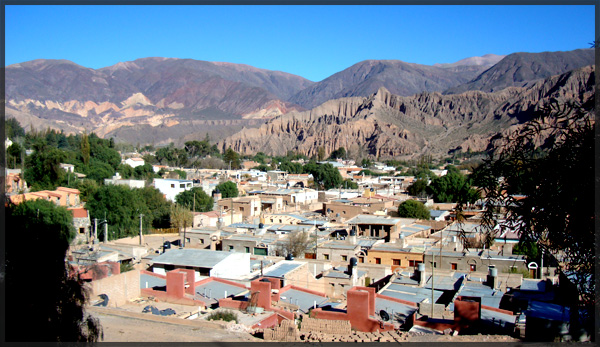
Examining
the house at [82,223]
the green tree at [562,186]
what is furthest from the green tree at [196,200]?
the green tree at [562,186]

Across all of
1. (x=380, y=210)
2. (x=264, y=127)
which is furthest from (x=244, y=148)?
(x=380, y=210)

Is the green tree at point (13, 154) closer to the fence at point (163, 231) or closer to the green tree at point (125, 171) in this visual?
the green tree at point (125, 171)

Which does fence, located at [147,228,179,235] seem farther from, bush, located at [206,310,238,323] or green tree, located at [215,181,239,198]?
bush, located at [206,310,238,323]

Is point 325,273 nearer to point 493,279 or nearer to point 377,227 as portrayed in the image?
point 493,279

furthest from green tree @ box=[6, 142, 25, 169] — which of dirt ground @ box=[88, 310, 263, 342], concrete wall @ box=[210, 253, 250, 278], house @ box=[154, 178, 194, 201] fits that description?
dirt ground @ box=[88, 310, 263, 342]

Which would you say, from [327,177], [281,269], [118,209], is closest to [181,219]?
[118,209]

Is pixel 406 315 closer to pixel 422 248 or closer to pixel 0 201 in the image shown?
pixel 0 201
